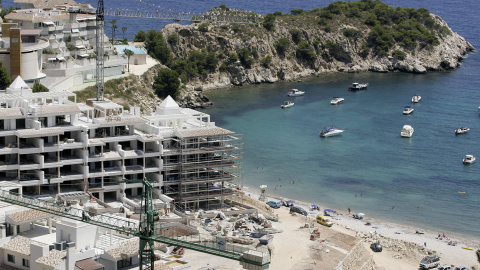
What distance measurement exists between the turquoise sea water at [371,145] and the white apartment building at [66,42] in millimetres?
22689

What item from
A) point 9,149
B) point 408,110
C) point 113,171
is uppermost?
point 9,149

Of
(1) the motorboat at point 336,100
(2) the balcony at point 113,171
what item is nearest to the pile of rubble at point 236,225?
(2) the balcony at point 113,171

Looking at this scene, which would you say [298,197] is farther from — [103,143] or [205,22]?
[205,22]

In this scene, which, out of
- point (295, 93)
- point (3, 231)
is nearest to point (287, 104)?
point (295, 93)

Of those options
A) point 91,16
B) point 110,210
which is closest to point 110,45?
point 91,16

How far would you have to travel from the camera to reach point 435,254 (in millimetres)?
93562

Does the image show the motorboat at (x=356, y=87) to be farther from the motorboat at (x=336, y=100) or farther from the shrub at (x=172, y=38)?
the shrub at (x=172, y=38)

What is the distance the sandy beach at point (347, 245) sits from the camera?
85125mm

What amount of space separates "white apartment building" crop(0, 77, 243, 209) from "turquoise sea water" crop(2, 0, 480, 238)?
59.5ft

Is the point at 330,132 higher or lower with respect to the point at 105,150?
lower

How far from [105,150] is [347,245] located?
27743 mm

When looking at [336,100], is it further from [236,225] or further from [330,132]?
[236,225]

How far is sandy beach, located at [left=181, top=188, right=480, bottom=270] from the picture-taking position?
85.1 meters

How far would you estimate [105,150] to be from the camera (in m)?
96.5
